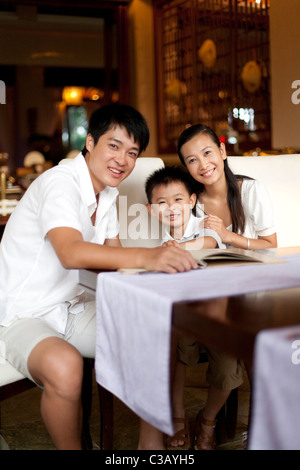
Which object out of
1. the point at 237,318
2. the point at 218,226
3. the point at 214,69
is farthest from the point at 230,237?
the point at 214,69

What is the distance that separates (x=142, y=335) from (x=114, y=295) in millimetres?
124

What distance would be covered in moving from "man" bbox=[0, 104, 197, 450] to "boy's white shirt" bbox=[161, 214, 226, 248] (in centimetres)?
25

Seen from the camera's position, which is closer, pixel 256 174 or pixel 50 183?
pixel 50 183

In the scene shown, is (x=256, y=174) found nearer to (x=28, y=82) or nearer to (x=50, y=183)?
(x=50, y=183)

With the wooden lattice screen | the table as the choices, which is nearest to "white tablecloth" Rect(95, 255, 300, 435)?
the table

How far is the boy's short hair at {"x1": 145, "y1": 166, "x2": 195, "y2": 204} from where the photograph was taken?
2.05m

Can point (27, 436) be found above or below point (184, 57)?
below

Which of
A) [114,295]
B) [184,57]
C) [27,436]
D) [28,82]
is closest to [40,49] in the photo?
[28,82]

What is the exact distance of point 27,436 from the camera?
1994 mm

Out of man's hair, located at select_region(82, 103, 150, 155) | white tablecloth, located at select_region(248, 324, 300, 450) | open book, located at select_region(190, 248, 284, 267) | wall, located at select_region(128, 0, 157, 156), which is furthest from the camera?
wall, located at select_region(128, 0, 157, 156)

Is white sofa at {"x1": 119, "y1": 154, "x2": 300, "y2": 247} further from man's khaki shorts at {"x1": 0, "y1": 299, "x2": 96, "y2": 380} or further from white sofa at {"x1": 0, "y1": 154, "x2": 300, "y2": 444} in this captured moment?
man's khaki shorts at {"x1": 0, "y1": 299, "x2": 96, "y2": 380}

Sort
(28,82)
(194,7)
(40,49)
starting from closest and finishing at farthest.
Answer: (194,7) < (40,49) < (28,82)

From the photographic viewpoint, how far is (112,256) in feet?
4.20

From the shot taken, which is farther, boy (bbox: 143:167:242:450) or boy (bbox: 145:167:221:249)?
boy (bbox: 145:167:221:249)
